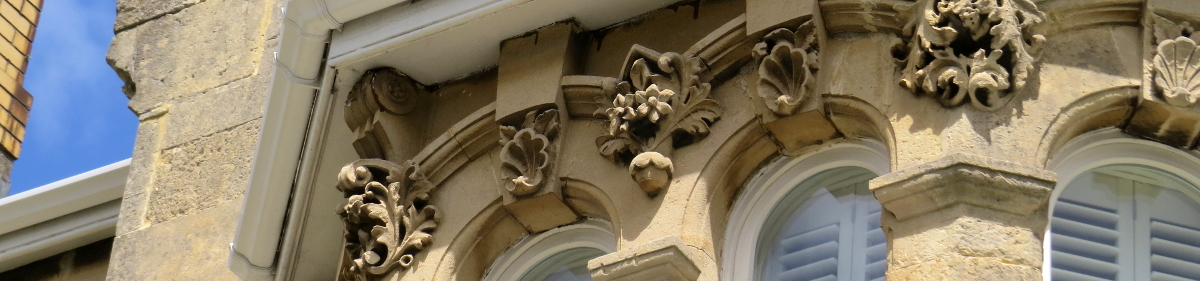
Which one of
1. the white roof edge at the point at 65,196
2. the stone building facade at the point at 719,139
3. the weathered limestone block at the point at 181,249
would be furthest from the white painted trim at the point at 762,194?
the white roof edge at the point at 65,196

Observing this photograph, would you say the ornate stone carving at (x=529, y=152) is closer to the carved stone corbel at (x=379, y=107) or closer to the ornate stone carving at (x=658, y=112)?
the ornate stone carving at (x=658, y=112)

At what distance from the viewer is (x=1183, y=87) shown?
217 inches

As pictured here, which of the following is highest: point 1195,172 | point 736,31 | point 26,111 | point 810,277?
point 26,111

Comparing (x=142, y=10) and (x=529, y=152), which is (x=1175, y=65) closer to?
(x=529, y=152)

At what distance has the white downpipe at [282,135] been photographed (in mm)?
6652

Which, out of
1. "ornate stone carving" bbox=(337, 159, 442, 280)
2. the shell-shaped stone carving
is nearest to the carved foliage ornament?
the shell-shaped stone carving

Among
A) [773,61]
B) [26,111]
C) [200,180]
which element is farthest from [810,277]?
[26,111]

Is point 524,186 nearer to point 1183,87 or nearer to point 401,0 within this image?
point 401,0

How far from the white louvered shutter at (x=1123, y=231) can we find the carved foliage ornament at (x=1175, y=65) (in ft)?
1.02

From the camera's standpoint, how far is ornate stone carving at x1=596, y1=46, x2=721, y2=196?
5898mm

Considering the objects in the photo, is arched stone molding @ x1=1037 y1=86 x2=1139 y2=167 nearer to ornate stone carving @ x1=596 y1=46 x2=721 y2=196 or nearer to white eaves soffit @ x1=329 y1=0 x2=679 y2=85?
ornate stone carving @ x1=596 y1=46 x2=721 y2=196

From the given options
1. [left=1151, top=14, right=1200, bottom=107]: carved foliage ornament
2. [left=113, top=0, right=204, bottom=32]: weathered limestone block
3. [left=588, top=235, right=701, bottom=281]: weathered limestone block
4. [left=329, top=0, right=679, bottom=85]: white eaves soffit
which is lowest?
[left=588, top=235, right=701, bottom=281]: weathered limestone block

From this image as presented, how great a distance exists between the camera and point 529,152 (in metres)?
6.31

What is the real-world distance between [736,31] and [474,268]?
1325 mm
